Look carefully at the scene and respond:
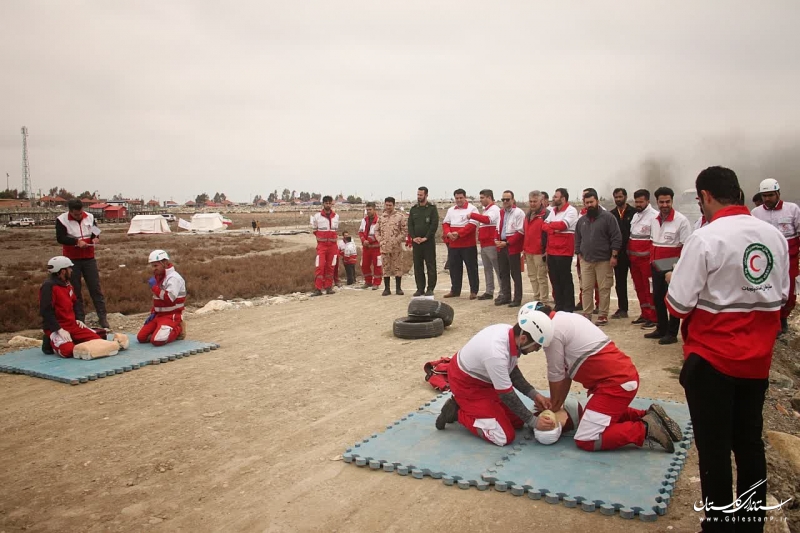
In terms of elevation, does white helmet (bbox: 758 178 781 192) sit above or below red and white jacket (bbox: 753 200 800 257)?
above

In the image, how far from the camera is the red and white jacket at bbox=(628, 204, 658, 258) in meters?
9.64

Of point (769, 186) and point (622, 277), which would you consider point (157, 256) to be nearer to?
point (622, 277)

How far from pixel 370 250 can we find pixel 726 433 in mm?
12753

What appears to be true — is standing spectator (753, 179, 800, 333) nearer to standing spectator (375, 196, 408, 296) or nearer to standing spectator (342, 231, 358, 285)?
standing spectator (375, 196, 408, 296)

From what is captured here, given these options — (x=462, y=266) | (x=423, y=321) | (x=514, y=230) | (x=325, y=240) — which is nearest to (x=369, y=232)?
(x=325, y=240)

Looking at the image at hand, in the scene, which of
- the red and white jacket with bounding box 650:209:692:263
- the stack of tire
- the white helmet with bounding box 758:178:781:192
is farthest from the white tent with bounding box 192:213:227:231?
the white helmet with bounding box 758:178:781:192

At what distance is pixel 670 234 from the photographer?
29.3 ft

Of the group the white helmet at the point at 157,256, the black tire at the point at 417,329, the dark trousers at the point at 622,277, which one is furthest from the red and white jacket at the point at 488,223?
the white helmet at the point at 157,256

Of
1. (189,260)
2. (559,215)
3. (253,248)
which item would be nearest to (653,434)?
(559,215)

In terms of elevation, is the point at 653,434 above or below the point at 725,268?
below

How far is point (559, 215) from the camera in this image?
10961mm

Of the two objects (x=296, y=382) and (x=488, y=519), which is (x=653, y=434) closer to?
(x=488, y=519)

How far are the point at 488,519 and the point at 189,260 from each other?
24.8 metres

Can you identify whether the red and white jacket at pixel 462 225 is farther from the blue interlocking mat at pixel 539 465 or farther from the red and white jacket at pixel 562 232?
the blue interlocking mat at pixel 539 465
